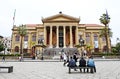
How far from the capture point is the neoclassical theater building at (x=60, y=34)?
72.1 metres

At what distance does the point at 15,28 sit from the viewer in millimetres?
79562

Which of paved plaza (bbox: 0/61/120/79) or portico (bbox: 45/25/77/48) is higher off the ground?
portico (bbox: 45/25/77/48)

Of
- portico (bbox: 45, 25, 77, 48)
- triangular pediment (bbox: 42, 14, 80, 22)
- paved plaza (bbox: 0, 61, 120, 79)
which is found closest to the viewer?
paved plaza (bbox: 0, 61, 120, 79)

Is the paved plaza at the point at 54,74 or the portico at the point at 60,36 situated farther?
the portico at the point at 60,36

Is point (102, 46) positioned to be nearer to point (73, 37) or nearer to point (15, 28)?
point (73, 37)

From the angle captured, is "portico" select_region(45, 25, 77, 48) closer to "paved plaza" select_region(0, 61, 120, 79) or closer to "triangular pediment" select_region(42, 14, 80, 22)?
"triangular pediment" select_region(42, 14, 80, 22)

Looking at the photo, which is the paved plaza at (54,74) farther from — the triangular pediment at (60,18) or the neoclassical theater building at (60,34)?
the triangular pediment at (60,18)

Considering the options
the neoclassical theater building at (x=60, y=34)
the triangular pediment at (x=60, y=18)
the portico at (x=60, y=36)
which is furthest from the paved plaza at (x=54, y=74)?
the triangular pediment at (x=60, y=18)

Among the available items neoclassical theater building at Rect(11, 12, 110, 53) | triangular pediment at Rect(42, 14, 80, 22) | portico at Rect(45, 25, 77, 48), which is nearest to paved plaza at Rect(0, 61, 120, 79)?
neoclassical theater building at Rect(11, 12, 110, 53)

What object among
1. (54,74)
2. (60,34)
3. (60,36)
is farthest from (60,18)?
(54,74)

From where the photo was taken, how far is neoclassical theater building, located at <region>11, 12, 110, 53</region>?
2837 inches

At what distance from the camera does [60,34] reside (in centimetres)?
7412

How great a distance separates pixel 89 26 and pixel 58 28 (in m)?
14.2

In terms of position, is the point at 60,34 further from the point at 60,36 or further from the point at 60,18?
the point at 60,18
